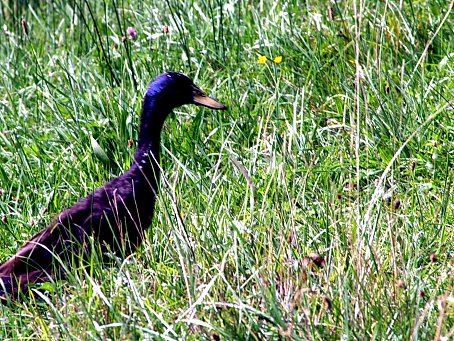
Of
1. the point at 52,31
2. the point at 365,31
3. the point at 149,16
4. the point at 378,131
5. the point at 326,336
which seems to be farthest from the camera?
the point at 52,31

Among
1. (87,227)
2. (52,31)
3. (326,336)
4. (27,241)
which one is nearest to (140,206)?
(87,227)

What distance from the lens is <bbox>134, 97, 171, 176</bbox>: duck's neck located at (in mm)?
4512

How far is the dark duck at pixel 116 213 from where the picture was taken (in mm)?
4090

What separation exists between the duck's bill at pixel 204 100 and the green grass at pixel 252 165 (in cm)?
17

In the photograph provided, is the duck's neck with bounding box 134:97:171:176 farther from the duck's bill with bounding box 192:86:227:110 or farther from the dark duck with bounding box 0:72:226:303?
the duck's bill with bounding box 192:86:227:110

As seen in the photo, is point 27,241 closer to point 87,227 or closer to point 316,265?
point 87,227

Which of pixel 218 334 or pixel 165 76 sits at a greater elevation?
pixel 165 76

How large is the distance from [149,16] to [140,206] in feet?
6.08

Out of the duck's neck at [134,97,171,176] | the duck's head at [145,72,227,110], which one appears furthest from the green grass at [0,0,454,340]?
the duck's head at [145,72,227,110]

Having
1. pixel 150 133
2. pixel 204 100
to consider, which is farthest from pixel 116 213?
pixel 204 100

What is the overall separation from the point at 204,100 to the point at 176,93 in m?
0.14

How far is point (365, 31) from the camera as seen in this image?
5.25 metres

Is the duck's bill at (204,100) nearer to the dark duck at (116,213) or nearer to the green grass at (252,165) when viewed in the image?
the dark duck at (116,213)

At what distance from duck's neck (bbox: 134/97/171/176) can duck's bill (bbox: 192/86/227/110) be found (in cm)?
16
